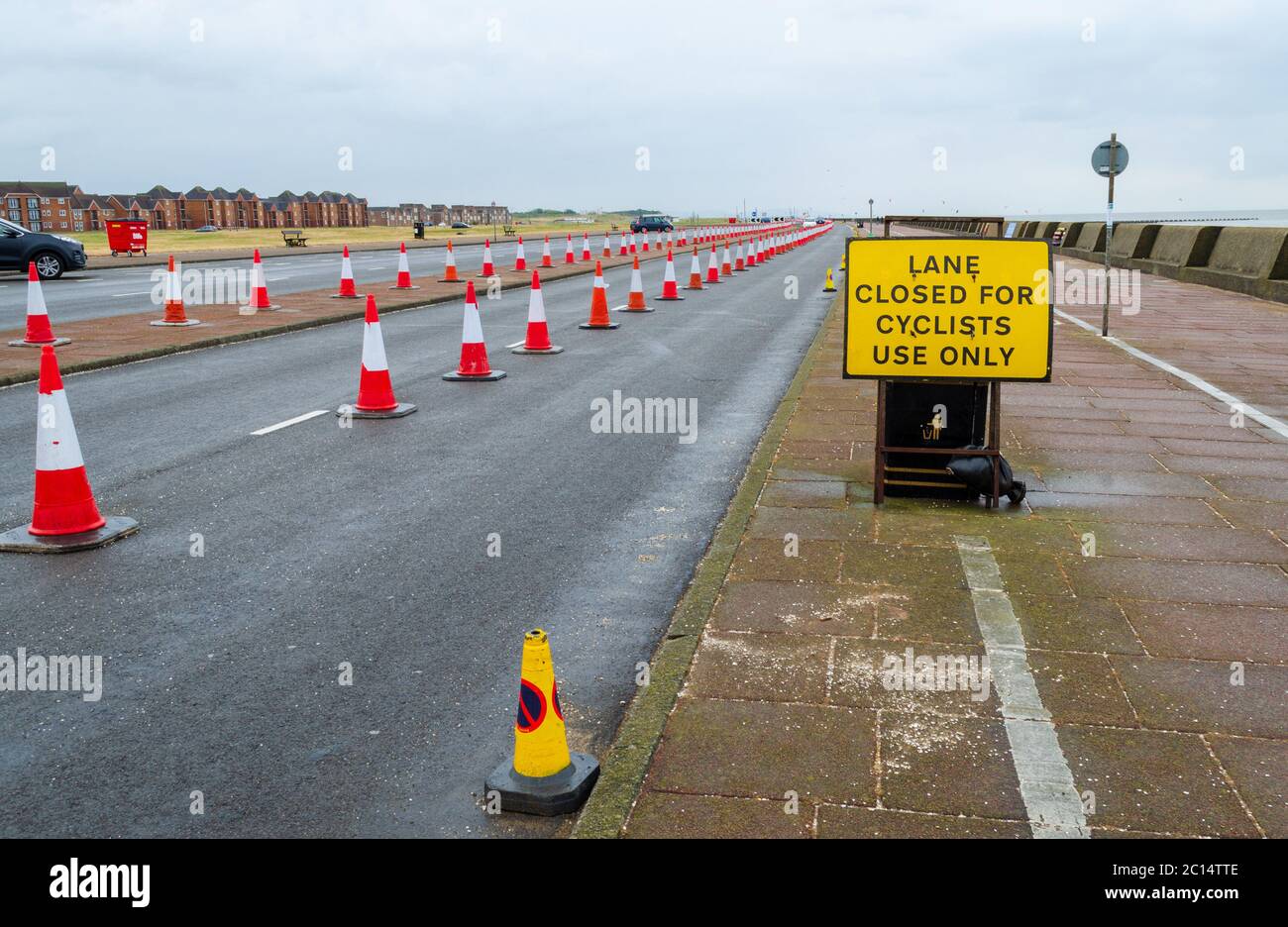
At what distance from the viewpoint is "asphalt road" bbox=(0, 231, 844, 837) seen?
352 cm

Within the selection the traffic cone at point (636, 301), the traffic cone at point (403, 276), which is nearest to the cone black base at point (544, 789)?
the traffic cone at point (636, 301)

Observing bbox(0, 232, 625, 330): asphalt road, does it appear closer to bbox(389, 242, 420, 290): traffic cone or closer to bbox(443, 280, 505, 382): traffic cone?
bbox(389, 242, 420, 290): traffic cone

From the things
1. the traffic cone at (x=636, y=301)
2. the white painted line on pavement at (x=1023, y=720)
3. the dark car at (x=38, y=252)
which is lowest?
the white painted line on pavement at (x=1023, y=720)

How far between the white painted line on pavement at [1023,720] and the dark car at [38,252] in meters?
26.3

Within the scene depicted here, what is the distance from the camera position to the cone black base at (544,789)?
3316 mm

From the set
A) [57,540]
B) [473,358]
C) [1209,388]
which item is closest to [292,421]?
[473,358]

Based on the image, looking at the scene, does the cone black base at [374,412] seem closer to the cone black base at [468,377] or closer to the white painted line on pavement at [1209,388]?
the cone black base at [468,377]

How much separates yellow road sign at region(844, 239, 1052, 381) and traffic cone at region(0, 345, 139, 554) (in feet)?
14.1

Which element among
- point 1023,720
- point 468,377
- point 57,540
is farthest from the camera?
point 468,377

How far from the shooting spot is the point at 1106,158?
50.0 ft

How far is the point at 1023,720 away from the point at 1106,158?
13.5m

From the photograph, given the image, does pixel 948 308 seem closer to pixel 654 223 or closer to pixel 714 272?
pixel 714 272
